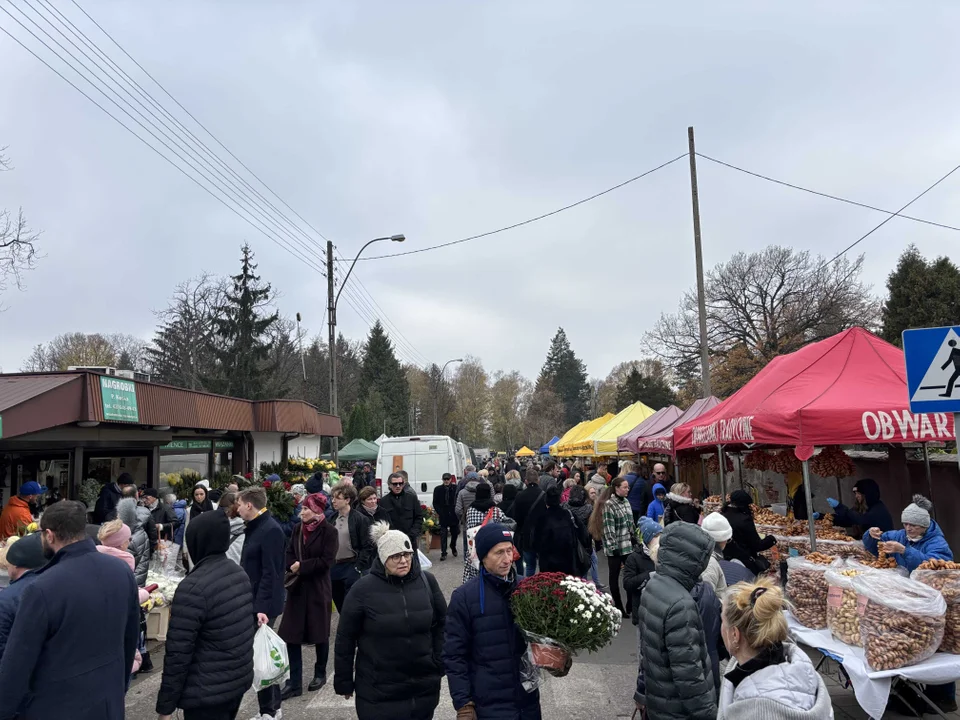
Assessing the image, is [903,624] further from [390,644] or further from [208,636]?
[208,636]

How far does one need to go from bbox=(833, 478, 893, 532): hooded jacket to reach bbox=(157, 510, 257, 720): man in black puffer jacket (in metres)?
7.37

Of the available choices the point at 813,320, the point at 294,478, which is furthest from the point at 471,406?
the point at 294,478

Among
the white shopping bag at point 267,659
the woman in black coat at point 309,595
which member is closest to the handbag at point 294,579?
the woman in black coat at point 309,595

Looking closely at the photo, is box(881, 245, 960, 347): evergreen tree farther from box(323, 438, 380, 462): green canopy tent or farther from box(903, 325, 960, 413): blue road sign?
box(903, 325, 960, 413): blue road sign

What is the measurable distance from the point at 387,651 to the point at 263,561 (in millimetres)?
2314

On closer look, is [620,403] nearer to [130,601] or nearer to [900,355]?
[900,355]

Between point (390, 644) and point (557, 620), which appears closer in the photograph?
point (557, 620)

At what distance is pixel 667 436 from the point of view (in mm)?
13156

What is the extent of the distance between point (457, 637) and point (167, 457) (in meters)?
15.2

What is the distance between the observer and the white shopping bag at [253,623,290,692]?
4.75 m

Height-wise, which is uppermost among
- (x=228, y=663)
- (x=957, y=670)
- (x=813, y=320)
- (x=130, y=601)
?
(x=813, y=320)

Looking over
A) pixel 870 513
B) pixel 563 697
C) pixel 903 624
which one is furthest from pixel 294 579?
pixel 870 513

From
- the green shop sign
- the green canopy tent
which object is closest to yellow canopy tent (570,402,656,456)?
the green canopy tent

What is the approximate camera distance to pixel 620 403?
62438 mm
